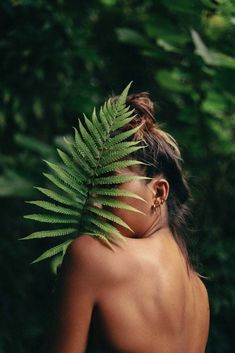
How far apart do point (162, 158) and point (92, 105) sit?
2880mm

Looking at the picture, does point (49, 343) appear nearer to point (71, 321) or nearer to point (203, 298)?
point (71, 321)

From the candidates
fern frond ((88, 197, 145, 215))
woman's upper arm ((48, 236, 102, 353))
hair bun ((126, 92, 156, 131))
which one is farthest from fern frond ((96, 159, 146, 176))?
woman's upper arm ((48, 236, 102, 353))

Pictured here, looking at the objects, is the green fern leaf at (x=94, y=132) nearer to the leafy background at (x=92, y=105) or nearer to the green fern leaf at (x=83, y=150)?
the green fern leaf at (x=83, y=150)

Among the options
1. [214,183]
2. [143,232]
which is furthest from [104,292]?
[214,183]

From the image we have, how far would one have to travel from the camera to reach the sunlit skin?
1.97 metres

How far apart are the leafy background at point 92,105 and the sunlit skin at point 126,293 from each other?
205cm

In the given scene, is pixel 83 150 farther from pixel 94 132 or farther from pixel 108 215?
pixel 108 215

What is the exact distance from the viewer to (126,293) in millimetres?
1986

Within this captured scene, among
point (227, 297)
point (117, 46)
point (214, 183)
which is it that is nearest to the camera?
point (227, 297)

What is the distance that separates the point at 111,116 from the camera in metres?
2.27

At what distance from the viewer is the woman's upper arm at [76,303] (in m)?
1.97

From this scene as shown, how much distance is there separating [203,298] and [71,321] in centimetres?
64

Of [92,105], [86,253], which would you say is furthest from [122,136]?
[92,105]

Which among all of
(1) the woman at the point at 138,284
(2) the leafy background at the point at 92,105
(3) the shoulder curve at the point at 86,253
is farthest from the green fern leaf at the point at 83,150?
(2) the leafy background at the point at 92,105
